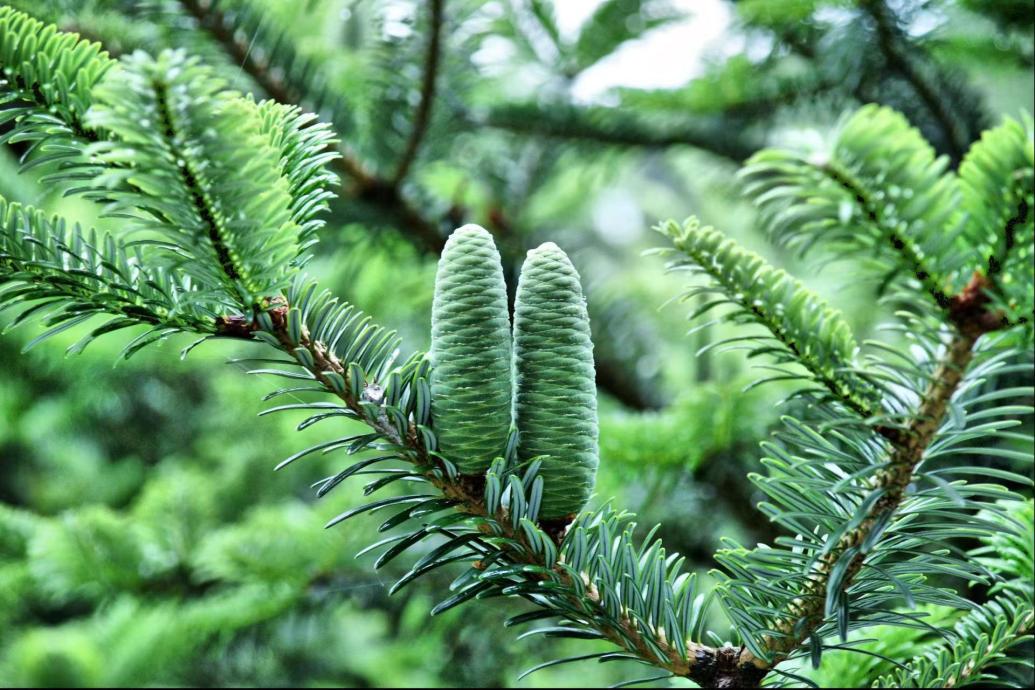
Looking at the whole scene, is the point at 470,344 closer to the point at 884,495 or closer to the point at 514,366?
the point at 514,366

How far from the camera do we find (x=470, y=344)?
0.83 feet

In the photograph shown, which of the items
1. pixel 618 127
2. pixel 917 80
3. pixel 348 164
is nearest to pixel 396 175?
pixel 348 164

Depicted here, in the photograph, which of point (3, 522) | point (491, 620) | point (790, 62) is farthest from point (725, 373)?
point (3, 522)

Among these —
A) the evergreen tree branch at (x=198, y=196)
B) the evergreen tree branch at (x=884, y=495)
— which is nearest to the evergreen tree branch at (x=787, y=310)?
the evergreen tree branch at (x=884, y=495)

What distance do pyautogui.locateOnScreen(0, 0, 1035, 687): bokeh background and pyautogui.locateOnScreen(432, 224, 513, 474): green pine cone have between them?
26 centimetres

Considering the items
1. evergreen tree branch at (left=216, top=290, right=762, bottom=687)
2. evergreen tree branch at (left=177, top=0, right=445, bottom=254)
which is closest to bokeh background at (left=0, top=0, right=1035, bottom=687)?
evergreen tree branch at (left=177, top=0, right=445, bottom=254)

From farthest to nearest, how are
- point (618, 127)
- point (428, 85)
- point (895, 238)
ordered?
1. point (618, 127)
2. point (428, 85)
3. point (895, 238)

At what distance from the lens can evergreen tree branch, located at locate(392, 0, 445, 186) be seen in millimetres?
587

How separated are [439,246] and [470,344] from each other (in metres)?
0.45

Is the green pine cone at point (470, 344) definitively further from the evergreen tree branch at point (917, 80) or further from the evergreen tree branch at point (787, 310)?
the evergreen tree branch at point (917, 80)

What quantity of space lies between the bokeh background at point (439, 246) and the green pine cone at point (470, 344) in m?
0.26

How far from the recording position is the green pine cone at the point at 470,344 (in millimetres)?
253

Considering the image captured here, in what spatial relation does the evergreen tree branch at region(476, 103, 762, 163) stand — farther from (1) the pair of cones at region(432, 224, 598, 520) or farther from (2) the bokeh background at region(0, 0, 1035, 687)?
(1) the pair of cones at region(432, 224, 598, 520)

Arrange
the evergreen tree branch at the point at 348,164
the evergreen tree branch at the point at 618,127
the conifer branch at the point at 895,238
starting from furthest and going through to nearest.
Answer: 1. the evergreen tree branch at the point at 618,127
2. the evergreen tree branch at the point at 348,164
3. the conifer branch at the point at 895,238
